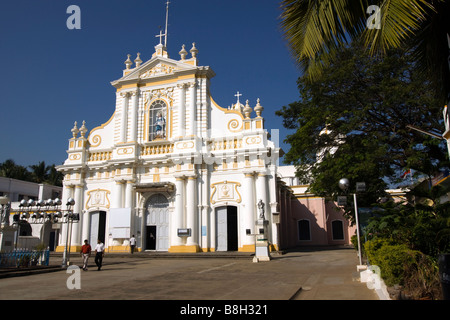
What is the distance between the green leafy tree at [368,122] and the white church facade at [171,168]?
5557 millimetres

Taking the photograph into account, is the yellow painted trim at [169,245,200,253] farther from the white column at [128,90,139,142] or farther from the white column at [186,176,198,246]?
the white column at [128,90,139,142]

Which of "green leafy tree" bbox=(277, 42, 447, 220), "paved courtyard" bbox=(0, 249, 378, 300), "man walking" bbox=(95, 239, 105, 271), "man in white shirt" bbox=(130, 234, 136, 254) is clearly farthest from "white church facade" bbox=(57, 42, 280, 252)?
"paved courtyard" bbox=(0, 249, 378, 300)

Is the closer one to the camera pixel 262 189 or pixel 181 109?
pixel 262 189

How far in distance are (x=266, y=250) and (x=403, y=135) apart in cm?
832

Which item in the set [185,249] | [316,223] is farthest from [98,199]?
[316,223]

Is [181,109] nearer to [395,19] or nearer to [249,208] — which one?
[249,208]

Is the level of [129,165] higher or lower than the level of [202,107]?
lower

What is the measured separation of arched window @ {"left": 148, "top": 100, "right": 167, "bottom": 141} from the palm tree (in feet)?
66.2

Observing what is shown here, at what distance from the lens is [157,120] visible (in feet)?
86.7

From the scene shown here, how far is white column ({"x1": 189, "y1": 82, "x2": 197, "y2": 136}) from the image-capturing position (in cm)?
2478

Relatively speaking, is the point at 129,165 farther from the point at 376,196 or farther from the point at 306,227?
the point at 306,227

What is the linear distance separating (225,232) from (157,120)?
31.1 ft
